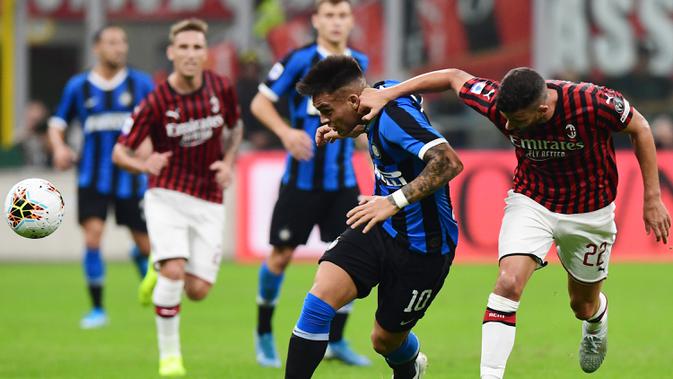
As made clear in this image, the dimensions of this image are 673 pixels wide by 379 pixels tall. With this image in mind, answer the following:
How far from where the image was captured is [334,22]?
9039mm

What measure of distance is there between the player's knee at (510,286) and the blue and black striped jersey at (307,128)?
250 cm

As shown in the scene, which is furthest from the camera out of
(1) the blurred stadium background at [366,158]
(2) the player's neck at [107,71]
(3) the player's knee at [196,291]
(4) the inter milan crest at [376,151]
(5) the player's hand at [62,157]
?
(2) the player's neck at [107,71]

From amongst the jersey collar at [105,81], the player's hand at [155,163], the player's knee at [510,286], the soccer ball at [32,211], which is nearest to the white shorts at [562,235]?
the player's knee at [510,286]

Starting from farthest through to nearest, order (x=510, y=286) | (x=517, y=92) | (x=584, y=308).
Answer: (x=584, y=308), (x=510, y=286), (x=517, y=92)

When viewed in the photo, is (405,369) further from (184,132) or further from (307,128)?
(184,132)

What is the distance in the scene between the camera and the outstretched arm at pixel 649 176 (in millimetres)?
6945

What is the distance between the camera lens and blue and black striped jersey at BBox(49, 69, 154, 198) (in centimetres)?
1173

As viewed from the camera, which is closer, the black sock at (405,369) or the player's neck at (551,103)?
the player's neck at (551,103)

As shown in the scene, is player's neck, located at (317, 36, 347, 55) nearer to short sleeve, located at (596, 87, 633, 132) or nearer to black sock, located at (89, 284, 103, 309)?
short sleeve, located at (596, 87, 633, 132)

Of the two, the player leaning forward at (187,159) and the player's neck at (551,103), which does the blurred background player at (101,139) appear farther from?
the player's neck at (551,103)

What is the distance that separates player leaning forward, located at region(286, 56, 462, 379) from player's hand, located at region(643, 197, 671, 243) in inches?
43.5

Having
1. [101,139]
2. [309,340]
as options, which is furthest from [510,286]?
[101,139]

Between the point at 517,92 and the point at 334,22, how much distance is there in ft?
9.21

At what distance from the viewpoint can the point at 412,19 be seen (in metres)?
20.5
